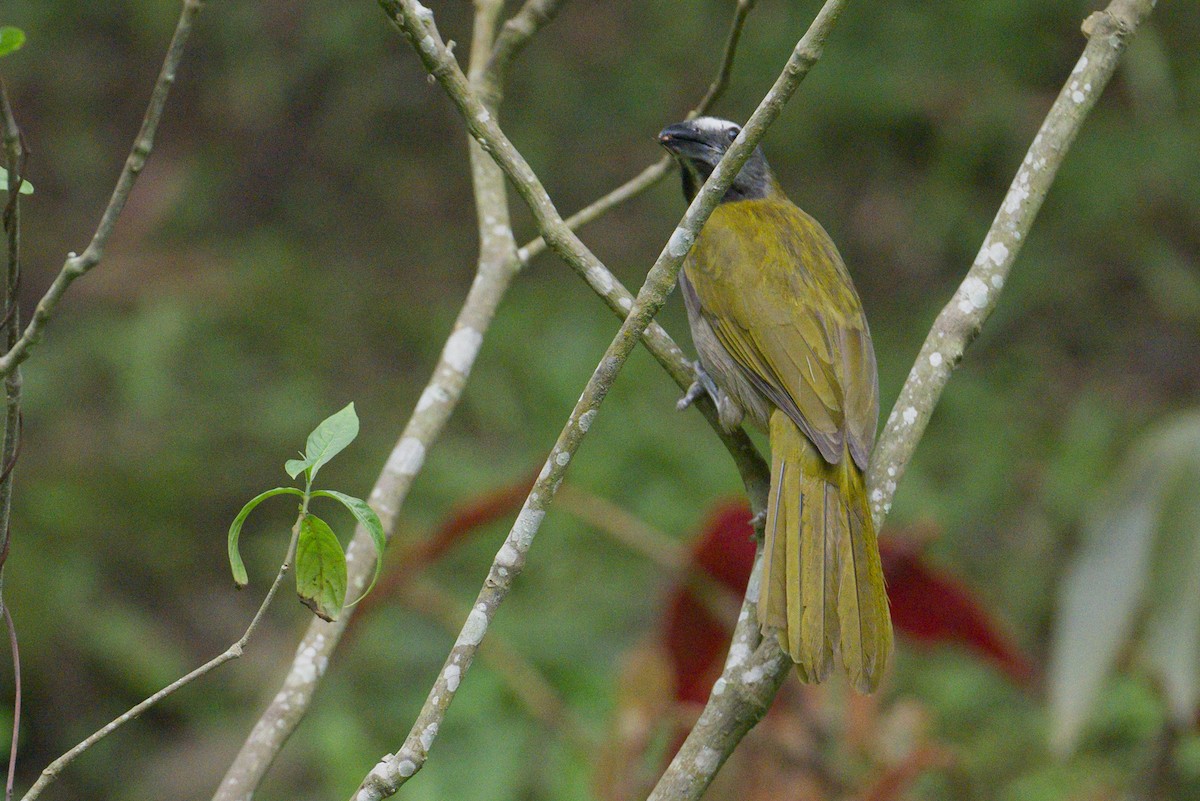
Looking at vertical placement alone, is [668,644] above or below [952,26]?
below

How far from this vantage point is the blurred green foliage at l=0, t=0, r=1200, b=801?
4.91m

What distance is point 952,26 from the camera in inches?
243

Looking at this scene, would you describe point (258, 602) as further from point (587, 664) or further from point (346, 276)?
point (587, 664)

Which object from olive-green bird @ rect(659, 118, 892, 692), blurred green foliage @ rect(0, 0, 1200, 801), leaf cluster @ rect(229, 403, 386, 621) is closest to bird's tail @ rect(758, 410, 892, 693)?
olive-green bird @ rect(659, 118, 892, 692)

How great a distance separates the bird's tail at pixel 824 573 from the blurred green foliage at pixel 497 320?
1897mm

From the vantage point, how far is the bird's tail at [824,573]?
2055mm

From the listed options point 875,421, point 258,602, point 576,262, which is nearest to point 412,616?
point 258,602

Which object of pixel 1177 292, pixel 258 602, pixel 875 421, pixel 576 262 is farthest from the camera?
pixel 1177 292

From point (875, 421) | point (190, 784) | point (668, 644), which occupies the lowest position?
point (190, 784)

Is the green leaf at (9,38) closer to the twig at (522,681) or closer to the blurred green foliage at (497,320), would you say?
the twig at (522,681)

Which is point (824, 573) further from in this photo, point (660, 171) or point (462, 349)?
point (660, 171)

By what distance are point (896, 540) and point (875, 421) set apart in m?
0.59

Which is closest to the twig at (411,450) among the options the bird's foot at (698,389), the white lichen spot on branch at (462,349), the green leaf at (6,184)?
the white lichen spot on branch at (462,349)

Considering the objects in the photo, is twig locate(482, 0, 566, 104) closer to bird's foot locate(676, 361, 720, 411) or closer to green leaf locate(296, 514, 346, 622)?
bird's foot locate(676, 361, 720, 411)
